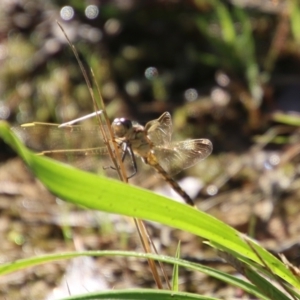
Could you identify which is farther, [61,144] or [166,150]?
[61,144]

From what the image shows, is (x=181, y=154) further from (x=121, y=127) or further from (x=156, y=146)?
(x=121, y=127)

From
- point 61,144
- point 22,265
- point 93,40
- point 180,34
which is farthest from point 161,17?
point 22,265

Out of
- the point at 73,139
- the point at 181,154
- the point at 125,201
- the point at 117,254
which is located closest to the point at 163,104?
the point at 73,139

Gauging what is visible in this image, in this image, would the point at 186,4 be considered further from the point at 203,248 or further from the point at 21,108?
the point at 203,248

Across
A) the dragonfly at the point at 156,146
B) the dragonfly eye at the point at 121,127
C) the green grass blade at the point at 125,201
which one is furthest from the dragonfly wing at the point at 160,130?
the green grass blade at the point at 125,201

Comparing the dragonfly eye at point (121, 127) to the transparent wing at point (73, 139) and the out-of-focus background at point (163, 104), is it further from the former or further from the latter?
the out-of-focus background at point (163, 104)
